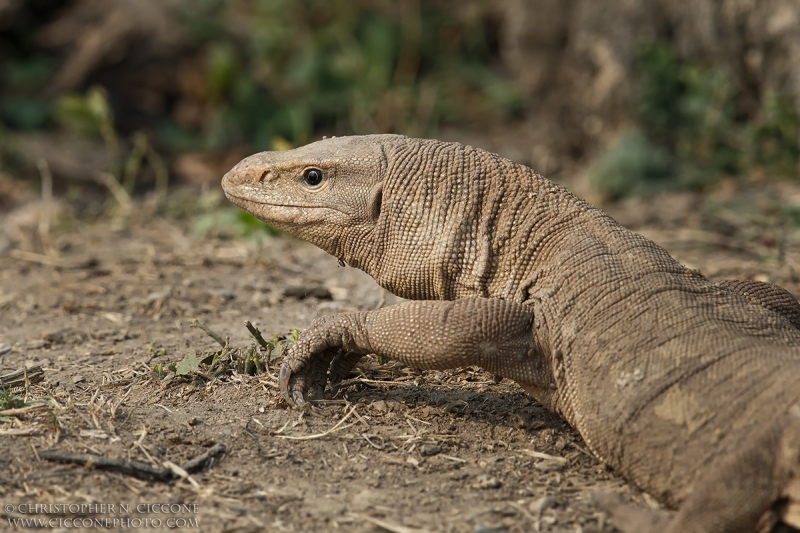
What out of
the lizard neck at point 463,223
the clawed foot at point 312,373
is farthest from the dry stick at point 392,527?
the lizard neck at point 463,223

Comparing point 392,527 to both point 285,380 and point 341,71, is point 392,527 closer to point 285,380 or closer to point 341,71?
point 285,380

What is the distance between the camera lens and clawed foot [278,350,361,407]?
5039 mm

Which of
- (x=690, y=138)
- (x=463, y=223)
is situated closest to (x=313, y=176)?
(x=463, y=223)

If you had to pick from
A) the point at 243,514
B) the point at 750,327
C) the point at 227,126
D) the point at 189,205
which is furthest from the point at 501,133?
the point at 243,514

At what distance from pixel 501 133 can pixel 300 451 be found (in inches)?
346

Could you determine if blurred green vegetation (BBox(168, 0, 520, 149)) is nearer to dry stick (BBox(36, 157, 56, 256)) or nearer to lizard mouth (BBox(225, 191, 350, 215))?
dry stick (BBox(36, 157, 56, 256))

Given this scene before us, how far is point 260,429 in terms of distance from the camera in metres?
4.84

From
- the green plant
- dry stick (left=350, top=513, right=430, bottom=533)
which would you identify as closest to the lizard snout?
dry stick (left=350, top=513, right=430, bottom=533)

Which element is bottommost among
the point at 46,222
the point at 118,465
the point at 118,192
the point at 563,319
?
the point at 118,465

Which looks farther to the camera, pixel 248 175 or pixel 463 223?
pixel 248 175

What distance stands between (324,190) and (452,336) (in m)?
1.23

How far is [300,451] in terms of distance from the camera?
15.3 feet

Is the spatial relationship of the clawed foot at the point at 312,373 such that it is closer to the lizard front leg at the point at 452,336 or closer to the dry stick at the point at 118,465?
the lizard front leg at the point at 452,336

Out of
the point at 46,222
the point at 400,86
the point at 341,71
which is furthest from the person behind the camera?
the point at 400,86
